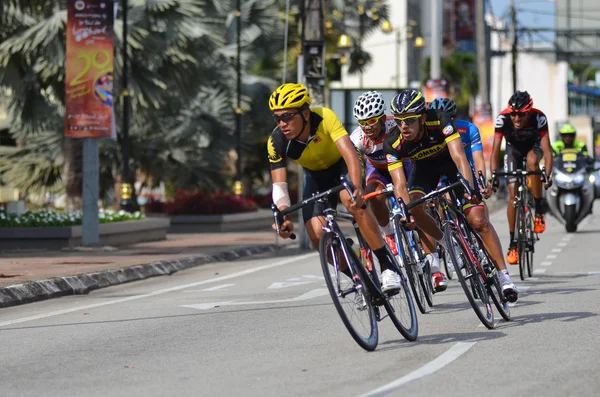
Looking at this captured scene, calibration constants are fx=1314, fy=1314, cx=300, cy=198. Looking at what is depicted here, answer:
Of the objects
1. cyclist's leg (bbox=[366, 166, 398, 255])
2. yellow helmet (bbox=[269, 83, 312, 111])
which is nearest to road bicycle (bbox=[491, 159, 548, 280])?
cyclist's leg (bbox=[366, 166, 398, 255])

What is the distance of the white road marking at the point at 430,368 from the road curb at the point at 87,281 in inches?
240

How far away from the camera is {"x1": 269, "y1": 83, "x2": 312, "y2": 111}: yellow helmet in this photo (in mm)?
9172

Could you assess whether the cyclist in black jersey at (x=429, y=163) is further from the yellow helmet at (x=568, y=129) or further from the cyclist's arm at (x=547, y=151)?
the yellow helmet at (x=568, y=129)

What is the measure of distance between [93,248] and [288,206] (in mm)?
12728

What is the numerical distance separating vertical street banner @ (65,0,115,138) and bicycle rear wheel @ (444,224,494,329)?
1214 centimetres

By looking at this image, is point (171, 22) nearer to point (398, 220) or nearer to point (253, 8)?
point (253, 8)

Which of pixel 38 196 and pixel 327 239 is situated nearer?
pixel 327 239

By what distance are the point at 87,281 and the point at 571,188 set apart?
425 inches

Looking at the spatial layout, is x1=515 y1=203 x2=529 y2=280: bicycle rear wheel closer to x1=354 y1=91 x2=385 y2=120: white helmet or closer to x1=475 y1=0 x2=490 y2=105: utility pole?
x1=354 y1=91 x2=385 y2=120: white helmet

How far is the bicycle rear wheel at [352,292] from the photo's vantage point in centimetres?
872

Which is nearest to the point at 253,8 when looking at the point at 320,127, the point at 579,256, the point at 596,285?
the point at 579,256

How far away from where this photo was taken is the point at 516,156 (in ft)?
50.9

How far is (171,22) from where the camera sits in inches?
1225

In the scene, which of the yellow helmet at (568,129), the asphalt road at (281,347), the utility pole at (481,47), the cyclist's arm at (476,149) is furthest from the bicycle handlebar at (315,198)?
the utility pole at (481,47)
